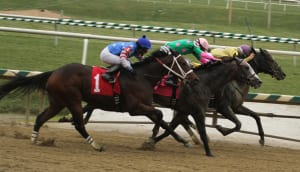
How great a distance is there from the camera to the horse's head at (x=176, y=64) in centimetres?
784

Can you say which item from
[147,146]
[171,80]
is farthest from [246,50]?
[147,146]

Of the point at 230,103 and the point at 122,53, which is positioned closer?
the point at 122,53

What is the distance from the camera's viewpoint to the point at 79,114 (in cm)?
755

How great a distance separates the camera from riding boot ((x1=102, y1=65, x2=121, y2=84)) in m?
7.56

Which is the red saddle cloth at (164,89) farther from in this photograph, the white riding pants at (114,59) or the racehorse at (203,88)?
the white riding pants at (114,59)

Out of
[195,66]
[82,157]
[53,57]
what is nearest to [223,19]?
[53,57]

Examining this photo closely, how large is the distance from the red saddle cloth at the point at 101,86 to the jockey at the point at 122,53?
6cm

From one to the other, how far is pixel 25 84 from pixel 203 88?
241 centimetres

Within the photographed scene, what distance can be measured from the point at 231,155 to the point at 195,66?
140 centimetres

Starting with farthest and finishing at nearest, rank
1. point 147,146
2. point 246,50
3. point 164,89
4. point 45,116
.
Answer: point 246,50 < point 164,89 < point 147,146 < point 45,116

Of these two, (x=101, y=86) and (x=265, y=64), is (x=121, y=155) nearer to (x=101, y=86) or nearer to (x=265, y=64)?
(x=101, y=86)

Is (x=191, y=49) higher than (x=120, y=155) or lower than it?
higher

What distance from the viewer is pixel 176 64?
7891mm

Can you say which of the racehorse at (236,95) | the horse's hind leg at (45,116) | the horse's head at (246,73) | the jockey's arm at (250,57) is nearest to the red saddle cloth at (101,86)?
the horse's hind leg at (45,116)
